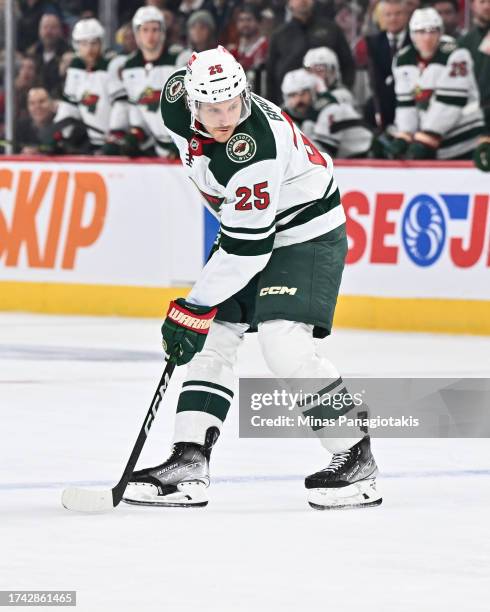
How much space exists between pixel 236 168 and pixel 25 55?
314 inches

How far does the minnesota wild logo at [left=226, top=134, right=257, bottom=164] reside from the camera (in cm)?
496

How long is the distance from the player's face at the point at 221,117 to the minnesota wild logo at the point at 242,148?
3 cm

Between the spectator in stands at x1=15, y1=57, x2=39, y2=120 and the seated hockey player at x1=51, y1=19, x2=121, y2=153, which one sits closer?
the seated hockey player at x1=51, y1=19, x2=121, y2=153

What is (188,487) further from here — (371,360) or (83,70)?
(83,70)

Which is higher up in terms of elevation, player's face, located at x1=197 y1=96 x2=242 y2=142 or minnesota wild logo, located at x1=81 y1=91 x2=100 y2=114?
player's face, located at x1=197 y1=96 x2=242 y2=142

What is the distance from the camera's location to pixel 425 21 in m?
10.9

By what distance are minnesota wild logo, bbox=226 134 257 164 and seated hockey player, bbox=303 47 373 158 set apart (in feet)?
21.0

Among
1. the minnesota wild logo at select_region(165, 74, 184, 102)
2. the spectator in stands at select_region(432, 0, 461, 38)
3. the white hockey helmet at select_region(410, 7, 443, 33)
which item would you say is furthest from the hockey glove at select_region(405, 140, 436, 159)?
the minnesota wild logo at select_region(165, 74, 184, 102)

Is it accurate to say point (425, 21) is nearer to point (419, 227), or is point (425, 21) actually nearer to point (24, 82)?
point (419, 227)

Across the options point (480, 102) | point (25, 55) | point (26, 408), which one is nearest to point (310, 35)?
point (480, 102)

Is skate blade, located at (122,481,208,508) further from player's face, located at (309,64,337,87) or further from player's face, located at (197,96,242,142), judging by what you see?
player's face, located at (309,64,337,87)

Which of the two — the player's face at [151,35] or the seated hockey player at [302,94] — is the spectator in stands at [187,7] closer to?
the player's face at [151,35]

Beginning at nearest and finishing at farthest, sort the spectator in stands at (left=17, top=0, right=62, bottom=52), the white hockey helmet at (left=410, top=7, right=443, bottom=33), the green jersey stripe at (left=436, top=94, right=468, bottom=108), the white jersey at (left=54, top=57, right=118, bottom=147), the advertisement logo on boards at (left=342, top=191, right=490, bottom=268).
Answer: the advertisement logo on boards at (left=342, top=191, right=490, bottom=268) → the white hockey helmet at (left=410, top=7, right=443, bottom=33) → the green jersey stripe at (left=436, top=94, right=468, bottom=108) → the white jersey at (left=54, top=57, right=118, bottom=147) → the spectator in stands at (left=17, top=0, right=62, bottom=52)

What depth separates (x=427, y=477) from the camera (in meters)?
5.72
